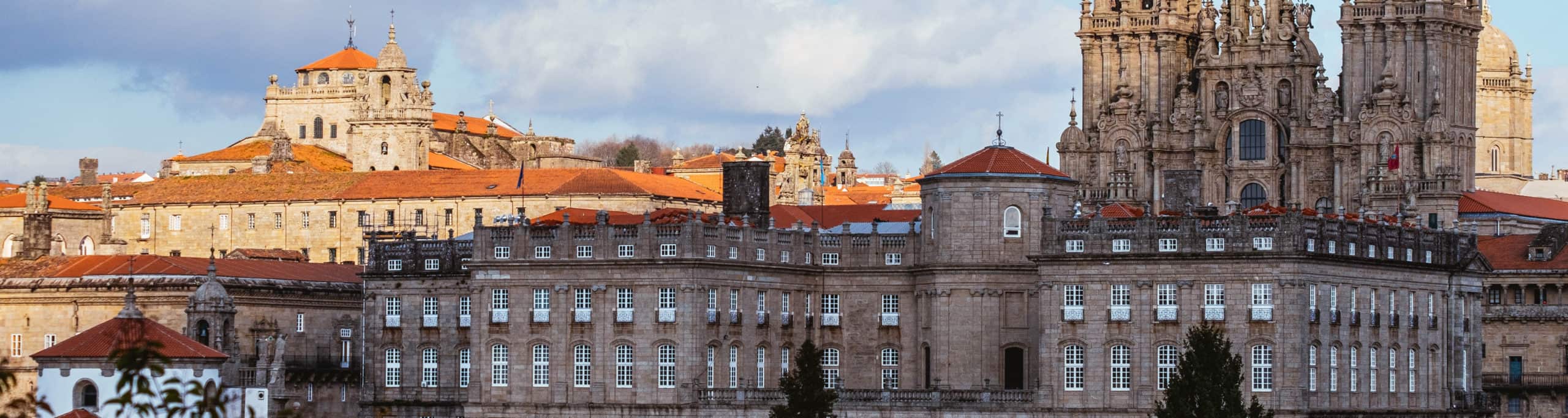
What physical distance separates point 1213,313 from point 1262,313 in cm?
154

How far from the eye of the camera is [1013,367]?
102 meters

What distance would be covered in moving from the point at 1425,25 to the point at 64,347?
62648 millimetres

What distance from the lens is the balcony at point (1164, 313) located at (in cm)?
9562

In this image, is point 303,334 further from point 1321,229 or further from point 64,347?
point 1321,229

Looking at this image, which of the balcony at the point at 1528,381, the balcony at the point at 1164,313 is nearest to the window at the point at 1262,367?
the balcony at the point at 1164,313

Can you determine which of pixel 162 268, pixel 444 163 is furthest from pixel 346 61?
pixel 162 268

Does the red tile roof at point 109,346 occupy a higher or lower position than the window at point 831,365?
higher

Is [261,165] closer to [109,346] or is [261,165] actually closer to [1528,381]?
[109,346]

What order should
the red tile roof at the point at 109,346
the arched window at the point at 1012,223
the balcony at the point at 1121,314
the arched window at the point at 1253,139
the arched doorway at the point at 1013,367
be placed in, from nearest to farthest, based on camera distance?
the balcony at the point at 1121,314, the red tile roof at the point at 109,346, the arched doorway at the point at 1013,367, the arched window at the point at 1012,223, the arched window at the point at 1253,139

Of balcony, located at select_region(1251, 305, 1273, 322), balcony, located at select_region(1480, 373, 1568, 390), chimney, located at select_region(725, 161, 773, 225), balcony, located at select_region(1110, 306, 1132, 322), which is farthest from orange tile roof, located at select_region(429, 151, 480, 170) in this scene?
balcony, located at select_region(1251, 305, 1273, 322)

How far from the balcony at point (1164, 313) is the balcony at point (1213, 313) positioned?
39.3 inches

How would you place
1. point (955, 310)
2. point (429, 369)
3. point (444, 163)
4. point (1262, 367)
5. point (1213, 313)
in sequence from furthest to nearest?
point (444, 163) → point (429, 369) → point (955, 310) → point (1213, 313) → point (1262, 367)

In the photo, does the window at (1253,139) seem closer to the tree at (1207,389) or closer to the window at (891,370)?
the window at (891,370)

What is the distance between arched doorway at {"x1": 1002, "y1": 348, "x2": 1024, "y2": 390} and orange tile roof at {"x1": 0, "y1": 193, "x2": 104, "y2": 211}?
69858 mm
